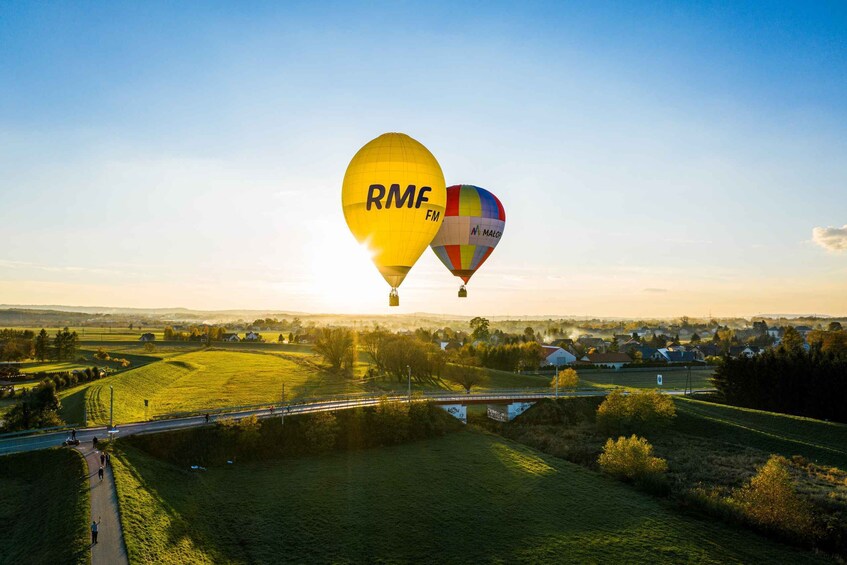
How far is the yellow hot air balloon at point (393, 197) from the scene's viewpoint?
45.2m

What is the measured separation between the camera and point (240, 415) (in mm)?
57062

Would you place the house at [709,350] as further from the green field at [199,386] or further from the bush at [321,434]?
the bush at [321,434]

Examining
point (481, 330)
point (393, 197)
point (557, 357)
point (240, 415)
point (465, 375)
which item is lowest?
point (465, 375)

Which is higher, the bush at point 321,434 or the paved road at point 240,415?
the paved road at point 240,415

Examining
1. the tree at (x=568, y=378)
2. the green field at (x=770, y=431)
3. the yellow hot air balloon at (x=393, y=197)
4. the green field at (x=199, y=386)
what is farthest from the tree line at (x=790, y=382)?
the yellow hot air balloon at (x=393, y=197)

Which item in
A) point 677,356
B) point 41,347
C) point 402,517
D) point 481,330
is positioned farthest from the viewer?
point 481,330

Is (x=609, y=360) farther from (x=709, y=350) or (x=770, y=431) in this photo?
(x=770, y=431)

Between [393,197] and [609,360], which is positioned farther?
[609,360]

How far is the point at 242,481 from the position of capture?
44750 millimetres

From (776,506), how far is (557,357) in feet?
297

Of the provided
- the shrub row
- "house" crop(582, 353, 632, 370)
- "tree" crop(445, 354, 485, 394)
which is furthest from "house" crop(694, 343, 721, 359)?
the shrub row

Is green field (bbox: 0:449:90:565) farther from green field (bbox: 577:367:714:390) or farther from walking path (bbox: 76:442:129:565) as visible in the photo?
green field (bbox: 577:367:714:390)

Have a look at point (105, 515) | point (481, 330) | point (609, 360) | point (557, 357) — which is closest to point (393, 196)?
point (105, 515)

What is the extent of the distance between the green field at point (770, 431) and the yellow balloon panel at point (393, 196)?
44.5 m
